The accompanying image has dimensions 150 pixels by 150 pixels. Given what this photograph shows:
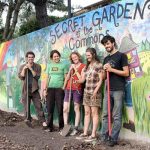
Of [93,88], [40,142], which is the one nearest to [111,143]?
[93,88]

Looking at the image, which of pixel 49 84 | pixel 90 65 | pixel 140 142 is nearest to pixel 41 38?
pixel 49 84

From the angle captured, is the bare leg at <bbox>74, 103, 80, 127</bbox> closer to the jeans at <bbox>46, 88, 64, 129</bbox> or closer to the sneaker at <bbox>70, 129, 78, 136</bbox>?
the sneaker at <bbox>70, 129, 78, 136</bbox>

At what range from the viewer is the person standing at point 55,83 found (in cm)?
914

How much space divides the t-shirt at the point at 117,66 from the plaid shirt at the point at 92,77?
0.51 meters

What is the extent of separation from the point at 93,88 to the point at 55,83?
138 cm

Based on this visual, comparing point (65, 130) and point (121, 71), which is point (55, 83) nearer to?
point (65, 130)

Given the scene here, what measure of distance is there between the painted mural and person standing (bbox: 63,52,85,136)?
0.30 m

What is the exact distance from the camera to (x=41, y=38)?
1103 centimetres

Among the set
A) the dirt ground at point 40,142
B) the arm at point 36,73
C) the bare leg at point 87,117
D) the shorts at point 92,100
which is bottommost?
the dirt ground at point 40,142

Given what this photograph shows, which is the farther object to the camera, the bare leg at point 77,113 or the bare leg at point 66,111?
the bare leg at point 66,111

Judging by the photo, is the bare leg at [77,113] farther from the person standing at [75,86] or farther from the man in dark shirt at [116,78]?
the man in dark shirt at [116,78]

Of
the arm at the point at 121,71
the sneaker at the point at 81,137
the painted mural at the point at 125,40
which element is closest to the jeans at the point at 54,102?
the painted mural at the point at 125,40

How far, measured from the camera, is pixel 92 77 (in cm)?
799

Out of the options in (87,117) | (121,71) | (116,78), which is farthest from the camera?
(87,117)
